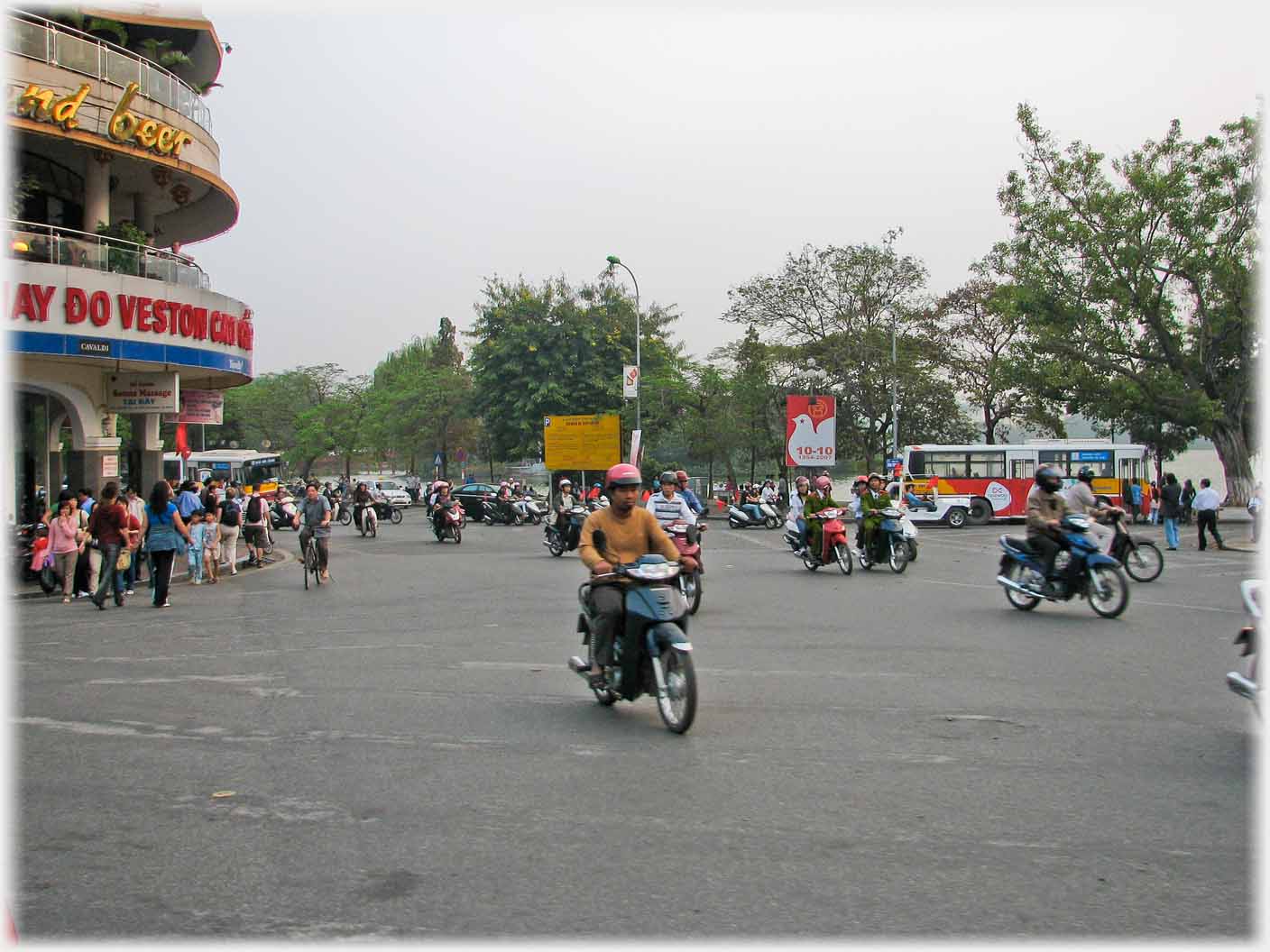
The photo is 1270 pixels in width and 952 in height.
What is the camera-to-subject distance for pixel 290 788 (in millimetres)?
5586

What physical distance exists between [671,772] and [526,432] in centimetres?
4443

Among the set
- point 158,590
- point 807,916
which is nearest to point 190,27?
point 158,590

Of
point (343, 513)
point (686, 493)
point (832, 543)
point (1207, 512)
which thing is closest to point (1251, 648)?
point (686, 493)

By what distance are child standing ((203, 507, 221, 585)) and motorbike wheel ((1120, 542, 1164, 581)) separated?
14.3 metres

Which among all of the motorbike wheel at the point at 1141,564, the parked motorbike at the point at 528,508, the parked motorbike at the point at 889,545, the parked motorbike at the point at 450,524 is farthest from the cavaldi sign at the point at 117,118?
the motorbike wheel at the point at 1141,564

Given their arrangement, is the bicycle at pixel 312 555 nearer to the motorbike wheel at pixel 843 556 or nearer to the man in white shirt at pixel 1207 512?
the motorbike wheel at pixel 843 556

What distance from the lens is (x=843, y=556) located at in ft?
60.2

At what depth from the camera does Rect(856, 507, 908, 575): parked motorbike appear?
61.2 ft

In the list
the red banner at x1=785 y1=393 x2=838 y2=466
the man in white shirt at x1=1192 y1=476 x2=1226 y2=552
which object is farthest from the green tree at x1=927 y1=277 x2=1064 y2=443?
the man in white shirt at x1=1192 y1=476 x2=1226 y2=552

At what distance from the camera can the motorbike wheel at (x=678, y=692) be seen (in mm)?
6594

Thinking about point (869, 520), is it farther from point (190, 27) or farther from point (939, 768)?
point (190, 27)

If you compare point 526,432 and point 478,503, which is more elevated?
point 526,432

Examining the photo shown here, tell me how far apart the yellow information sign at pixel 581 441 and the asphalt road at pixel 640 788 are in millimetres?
35174

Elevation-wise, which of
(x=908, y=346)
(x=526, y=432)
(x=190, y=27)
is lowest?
(x=526, y=432)
